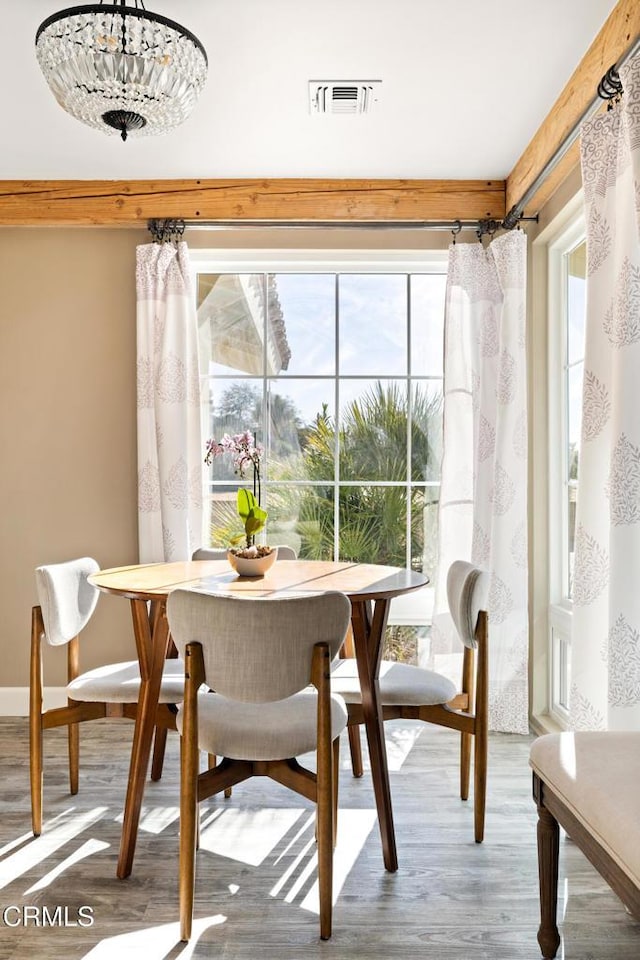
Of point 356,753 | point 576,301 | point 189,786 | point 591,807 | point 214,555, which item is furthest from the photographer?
point 576,301

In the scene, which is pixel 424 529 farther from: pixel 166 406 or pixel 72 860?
pixel 72 860

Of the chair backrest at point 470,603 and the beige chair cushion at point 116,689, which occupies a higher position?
the chair backrest at point 470,603

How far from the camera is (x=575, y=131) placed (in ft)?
8.99

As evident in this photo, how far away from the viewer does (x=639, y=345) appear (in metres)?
2.23

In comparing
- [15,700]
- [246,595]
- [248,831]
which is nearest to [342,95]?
[246,595]

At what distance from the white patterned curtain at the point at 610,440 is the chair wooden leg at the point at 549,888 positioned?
518 mm

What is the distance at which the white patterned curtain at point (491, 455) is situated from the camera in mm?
3465

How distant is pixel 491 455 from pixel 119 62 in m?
2.34

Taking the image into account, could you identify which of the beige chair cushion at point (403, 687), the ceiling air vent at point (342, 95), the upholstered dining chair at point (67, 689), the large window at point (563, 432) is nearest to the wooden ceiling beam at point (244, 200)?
the large window at point (563, 432)

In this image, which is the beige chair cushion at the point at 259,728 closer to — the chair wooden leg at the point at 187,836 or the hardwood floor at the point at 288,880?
the chair wooden leg at the point at 187,836

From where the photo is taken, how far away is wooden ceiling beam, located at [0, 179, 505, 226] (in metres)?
3.75

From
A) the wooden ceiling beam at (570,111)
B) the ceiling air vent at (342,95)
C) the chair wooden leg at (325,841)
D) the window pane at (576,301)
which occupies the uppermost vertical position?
the ceiling air vent at (342,95)

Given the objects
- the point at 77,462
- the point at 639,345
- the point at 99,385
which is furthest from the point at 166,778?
the point at 639,345

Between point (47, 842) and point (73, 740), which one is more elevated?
point (73, 740)
